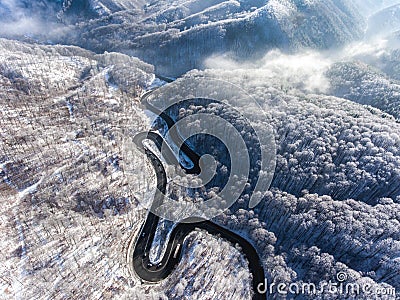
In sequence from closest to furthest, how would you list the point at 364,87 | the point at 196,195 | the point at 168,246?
the point at 168,246
the point at 196,195
the point at 364,87

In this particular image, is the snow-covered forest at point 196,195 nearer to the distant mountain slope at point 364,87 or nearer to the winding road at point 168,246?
the distant mountain slope at point 364,87

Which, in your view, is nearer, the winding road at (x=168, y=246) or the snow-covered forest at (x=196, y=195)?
the snow-covered forest at (x=196, y=195)

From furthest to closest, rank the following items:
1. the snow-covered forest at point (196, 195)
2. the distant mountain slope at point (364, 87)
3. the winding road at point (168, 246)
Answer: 1. the distant mountain slope at point (364, 87)
2. the winding road at point (168, 246)
3. the snow-covered forest at point (196, 195)

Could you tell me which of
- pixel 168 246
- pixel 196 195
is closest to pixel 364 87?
pixel 196 195

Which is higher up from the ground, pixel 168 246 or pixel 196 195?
pixel 196 195

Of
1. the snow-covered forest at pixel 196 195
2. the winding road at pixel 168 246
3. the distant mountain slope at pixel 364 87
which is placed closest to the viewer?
the snow-covered forest at pixel 196 195

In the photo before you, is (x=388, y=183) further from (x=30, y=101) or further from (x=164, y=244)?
(x=30, y=101)

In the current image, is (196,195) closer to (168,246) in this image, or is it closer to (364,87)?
(168,246)

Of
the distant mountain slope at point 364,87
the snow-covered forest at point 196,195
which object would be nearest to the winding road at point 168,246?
the snow-covered forest at point 196,195

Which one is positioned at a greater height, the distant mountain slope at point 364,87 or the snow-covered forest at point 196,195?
the distant mountain slope at point 364,87

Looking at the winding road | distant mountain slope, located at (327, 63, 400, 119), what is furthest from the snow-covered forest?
the winding road

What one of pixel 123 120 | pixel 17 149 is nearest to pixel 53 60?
pixel 123 120

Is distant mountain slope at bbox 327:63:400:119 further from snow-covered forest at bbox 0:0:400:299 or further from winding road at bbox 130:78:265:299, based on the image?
winding road at bbox 130:78:265:299
